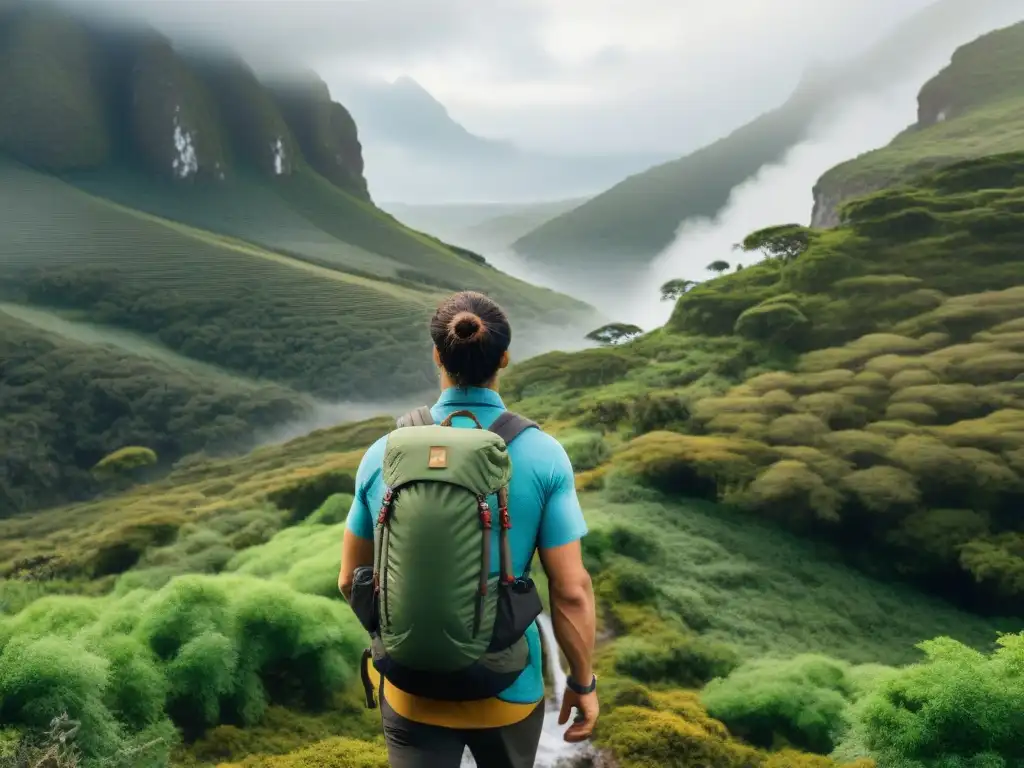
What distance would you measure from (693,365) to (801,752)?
108ft

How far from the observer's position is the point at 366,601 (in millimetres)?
2918

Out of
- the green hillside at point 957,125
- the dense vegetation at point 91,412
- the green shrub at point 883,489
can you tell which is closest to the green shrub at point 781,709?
the green shrub at point 883,489

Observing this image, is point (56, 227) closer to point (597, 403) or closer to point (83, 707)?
point (597, 403)

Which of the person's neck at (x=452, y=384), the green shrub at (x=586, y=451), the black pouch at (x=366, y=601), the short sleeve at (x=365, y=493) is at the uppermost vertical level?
the person's neck at (x=452, y=384)

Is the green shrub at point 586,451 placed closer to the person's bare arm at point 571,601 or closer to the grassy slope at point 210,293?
the person's bare arm at point 571,601

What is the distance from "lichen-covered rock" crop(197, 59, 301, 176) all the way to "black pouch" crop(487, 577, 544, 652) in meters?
190

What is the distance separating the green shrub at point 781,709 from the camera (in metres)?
10.8

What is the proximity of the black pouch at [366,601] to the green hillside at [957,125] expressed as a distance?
60.7 metres

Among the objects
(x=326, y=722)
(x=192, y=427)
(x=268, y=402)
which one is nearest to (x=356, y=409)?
(x=268, y=402)

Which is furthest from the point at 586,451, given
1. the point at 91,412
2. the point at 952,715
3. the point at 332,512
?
the point at 91,412

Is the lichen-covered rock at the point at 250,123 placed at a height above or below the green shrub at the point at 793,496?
above

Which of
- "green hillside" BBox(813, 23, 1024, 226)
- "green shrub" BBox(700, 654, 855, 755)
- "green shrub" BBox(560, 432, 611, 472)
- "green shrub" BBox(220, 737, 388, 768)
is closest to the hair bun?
"green shrub" BBox(220, 737, 388, 768)

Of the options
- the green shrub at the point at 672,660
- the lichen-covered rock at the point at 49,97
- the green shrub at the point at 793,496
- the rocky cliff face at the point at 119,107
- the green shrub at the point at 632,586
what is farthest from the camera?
the rocky cliff face at the point at 119,107

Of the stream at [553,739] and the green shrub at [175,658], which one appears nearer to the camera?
the green shrub at [175,658]
